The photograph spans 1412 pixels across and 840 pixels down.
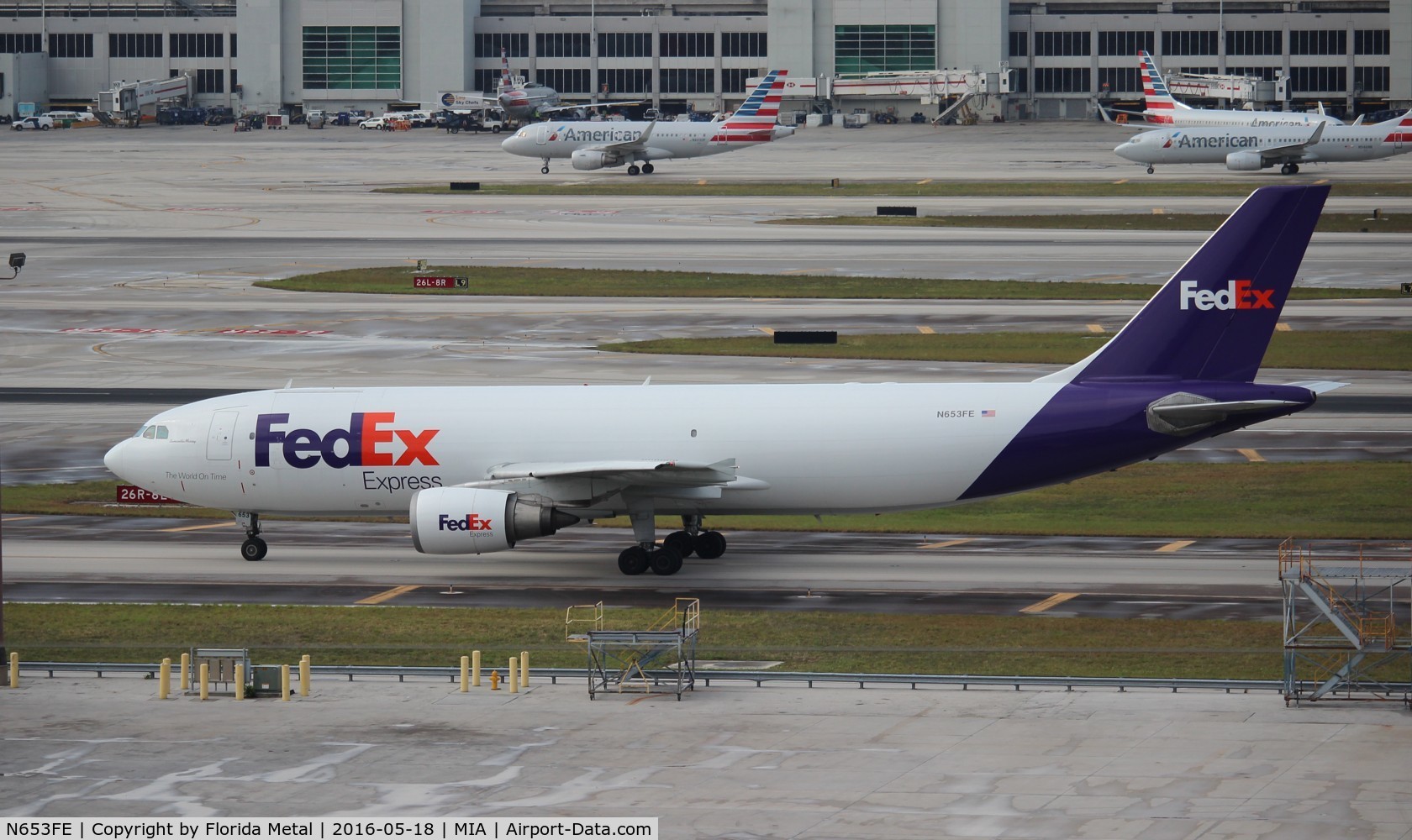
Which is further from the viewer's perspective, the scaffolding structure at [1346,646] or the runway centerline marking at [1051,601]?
the runway centerline marking at [1051,601]

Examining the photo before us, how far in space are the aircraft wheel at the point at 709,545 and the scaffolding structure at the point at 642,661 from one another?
9.73 meters

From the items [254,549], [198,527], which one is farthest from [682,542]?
[198,527]

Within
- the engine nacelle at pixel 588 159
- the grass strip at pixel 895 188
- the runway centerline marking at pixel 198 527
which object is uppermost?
the engine nacelle at pixel 588 159

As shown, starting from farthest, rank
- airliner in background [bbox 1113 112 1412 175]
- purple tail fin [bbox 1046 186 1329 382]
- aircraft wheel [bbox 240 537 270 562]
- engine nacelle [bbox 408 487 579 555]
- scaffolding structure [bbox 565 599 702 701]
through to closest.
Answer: airliner in background [bbox 1113 112 1412 175] → aircraft wheel [bbox 240 537 270 562] → purple tail fin [bbox 1046 186 1329 382] → engine nacelle [bbox 408 487 579 555] → scaffolding structure [bbox 565 599 702 701]

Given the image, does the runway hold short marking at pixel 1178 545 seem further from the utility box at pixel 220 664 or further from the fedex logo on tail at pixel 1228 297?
the utility box at pixel 220 664

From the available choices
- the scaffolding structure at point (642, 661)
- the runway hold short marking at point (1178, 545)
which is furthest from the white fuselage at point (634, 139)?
the scaffolding structure at point (642, 661)

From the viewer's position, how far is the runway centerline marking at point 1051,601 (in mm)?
37625

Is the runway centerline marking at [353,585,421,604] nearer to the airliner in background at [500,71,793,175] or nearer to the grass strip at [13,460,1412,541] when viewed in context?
the grass strip at [13,460,1412,541]

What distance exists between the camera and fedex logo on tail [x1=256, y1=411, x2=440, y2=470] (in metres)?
42.3

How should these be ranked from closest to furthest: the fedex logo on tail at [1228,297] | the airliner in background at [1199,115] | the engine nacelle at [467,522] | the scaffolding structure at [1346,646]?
the scaffolding structure at [1346,646], the engine nacelle at [467,522], the fedex logo on tail at [1228,297], the airliner in background at [1199,115]

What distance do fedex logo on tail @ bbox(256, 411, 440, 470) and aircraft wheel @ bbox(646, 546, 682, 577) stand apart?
5664mm

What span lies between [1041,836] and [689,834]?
15.3 feet

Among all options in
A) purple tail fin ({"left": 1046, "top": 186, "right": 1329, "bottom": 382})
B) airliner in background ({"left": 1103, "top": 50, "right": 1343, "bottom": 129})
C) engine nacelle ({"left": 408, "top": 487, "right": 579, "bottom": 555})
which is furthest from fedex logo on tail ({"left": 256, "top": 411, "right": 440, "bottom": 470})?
airliner in background ({"left": 1103, "top": 50, "right": 1343, "bottom": 129})

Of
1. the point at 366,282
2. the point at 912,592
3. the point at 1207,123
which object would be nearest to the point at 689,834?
the point at 912,592
